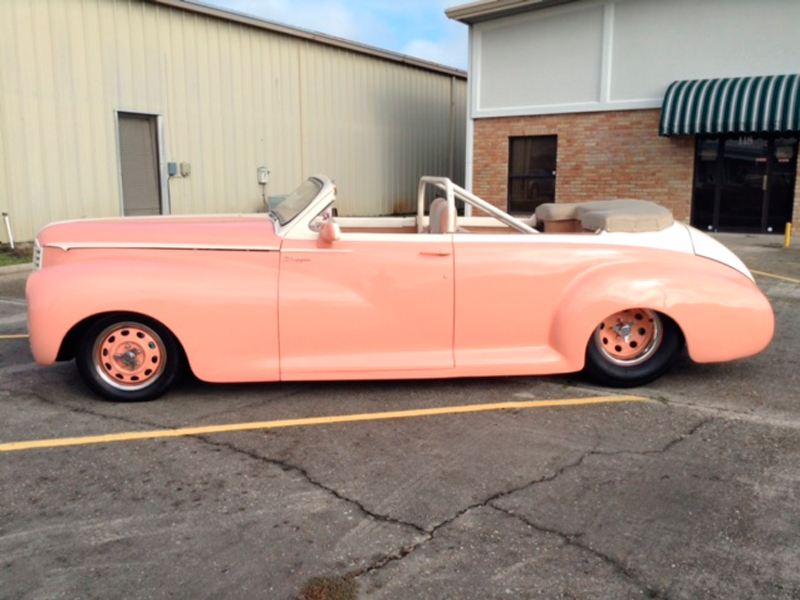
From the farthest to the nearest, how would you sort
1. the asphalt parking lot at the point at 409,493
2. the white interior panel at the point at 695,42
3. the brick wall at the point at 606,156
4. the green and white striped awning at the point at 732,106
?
the brick wall at the point at 606,156 → the white interior panel at the point at 695,42 → the green and white striped awning at the point at 732,106 → the asphalt parking lot at the point at 409,493

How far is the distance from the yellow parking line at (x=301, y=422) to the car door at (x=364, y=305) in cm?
38

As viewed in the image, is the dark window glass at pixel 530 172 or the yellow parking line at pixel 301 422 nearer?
the yellow parking line at pixel 301 422

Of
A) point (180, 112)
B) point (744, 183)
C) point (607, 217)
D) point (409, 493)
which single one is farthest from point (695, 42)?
point (409, 493)

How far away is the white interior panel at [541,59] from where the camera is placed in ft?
55.9

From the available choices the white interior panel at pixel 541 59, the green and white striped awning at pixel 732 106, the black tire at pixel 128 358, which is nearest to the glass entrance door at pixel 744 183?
the green and white striped awning at pixel 732 106

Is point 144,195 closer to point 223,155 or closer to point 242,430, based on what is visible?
point 223,155

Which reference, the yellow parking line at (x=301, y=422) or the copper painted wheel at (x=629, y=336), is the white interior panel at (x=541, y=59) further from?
the yellow parking line at (x=301, y=422)

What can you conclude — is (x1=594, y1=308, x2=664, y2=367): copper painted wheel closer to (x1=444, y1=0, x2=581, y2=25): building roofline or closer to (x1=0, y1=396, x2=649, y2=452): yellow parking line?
(x1=0, y1=396, x2=649, y2=452): yellow parking line

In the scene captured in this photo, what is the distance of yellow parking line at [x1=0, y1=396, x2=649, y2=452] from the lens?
4445mm

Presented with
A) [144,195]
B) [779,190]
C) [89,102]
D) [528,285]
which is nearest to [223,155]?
[144,195]

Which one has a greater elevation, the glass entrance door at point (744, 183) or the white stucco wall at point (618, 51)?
the white stucco wall at point (618, 51)

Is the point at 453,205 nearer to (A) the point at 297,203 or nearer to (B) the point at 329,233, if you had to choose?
(B) the point at 329,233

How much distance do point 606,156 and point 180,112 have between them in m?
9.47

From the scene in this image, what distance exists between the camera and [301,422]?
15.7ft
